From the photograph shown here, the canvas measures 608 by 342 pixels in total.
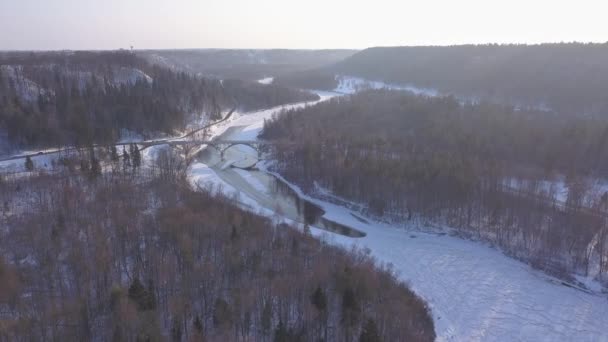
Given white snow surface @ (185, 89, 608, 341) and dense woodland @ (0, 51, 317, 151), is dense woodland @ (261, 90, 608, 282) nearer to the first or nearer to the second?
white snow surface @ (185, 89, 608, 341)

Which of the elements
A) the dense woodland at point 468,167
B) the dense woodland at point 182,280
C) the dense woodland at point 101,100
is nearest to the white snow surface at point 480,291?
the dense woodland at point 468,167

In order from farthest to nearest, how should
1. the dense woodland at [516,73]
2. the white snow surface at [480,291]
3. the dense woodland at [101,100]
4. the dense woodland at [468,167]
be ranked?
the dense woodland at [516,73] < the dense woodland at [101,100] < the dense woodland at [468,167] < the white snow surface at [480,291]

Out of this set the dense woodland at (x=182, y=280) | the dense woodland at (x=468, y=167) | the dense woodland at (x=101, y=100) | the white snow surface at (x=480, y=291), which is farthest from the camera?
the dense woodland at (x=101, y=100)

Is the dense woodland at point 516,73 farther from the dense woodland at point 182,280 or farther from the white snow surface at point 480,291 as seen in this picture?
the dense woodland at point 182,280

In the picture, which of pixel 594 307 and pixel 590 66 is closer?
pixel 594 307

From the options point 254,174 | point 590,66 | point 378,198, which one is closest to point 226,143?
point 254,174

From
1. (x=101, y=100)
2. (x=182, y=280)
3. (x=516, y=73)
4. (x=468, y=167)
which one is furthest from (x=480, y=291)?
(x=516, y=73)

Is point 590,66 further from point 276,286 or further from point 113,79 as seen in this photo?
point 113,79
